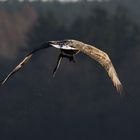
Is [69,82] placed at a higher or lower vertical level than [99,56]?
lower

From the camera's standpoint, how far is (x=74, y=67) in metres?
68.5

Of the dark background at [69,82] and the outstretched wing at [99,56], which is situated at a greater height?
the outstretched wing at [99,56]

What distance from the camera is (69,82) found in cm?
6788

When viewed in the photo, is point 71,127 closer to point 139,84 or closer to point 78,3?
point 139,84

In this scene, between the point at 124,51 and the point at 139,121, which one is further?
the point at 124,51

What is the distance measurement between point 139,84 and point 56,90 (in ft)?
18.0

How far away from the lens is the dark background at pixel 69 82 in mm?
58625

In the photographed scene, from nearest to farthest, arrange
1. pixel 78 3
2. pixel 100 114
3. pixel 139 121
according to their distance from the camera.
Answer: pixel 139 121, pixel 100 114, pixel 78 3

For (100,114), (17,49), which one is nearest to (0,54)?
(17,49)

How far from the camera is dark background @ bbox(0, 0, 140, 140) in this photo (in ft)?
192

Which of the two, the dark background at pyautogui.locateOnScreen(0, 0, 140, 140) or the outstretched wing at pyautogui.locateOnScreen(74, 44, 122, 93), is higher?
the outstretched wing at pyautogui.locateOnScreen(74, 44, 122, 93)

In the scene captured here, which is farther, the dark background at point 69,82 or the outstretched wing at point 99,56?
the dark background at point 69,82

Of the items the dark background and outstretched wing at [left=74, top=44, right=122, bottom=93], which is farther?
the dark background

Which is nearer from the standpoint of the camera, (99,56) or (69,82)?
(99,56)
